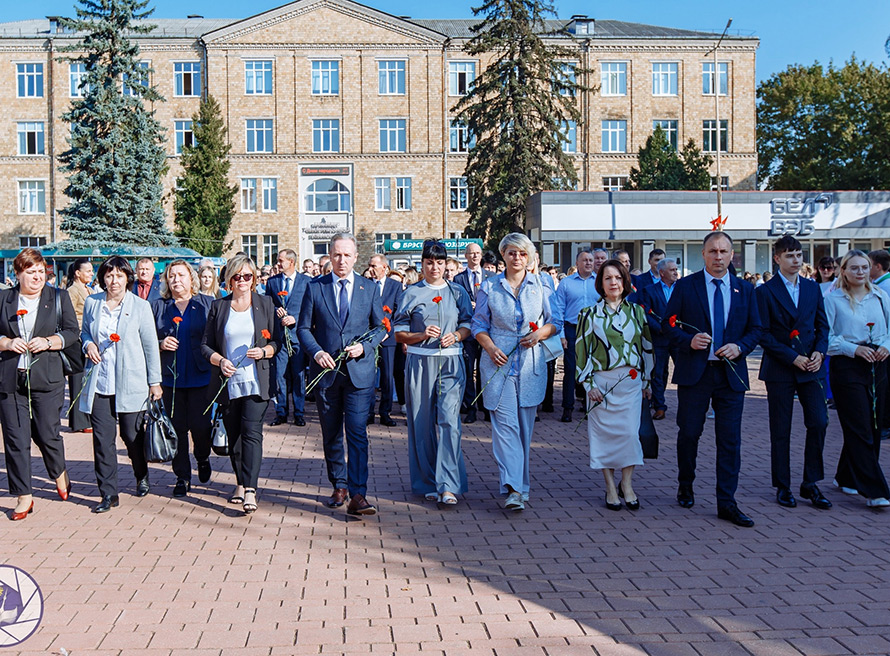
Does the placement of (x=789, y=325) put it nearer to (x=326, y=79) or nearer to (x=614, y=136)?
(x=326, y=79)

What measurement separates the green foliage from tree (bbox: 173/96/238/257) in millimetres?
36015

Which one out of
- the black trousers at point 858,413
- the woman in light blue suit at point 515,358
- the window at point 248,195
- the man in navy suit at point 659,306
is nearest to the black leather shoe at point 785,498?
the black trousers at point 858,413

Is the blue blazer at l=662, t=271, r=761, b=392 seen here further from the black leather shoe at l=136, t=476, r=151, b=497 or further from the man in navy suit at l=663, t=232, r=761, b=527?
the black leather shoe at l=136, t=476, r=151, b=497

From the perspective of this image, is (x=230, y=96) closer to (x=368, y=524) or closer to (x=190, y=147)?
(x=190, y=147)

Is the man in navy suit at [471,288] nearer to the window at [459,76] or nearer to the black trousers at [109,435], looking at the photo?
the black trousers at [109,435]

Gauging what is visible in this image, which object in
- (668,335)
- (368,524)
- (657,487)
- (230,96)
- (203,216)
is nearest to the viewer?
(368,524)

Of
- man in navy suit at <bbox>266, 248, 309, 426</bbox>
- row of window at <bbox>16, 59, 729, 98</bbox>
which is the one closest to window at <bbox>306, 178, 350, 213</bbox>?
row of window at <bbox>16, 59, 729, 98</bbox>

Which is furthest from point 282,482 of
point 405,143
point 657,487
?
point 405,143

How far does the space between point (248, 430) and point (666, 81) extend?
53.1 metres

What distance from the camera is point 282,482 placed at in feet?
26.8

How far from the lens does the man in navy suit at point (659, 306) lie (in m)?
10.9

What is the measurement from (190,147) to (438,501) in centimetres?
4706

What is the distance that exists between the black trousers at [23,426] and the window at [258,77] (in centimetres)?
4826

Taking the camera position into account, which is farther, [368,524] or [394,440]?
[394,440]
